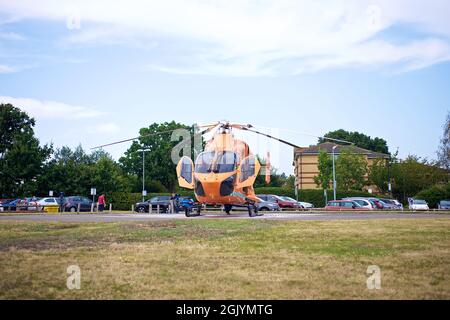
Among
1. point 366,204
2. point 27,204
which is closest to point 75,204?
point 27,204

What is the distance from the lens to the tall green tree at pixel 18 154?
61.3 meters

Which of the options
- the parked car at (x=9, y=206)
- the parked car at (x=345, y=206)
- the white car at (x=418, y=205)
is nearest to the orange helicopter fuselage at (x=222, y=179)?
the parked car at (x=345, y=206)

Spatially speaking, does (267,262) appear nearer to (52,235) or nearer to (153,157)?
(52,235)

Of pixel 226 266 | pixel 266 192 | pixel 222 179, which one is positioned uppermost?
pixel 266 192

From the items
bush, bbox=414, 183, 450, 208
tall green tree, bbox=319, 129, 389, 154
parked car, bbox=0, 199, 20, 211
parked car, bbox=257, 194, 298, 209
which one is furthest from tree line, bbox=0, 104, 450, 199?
tall green tree, bbox=319, 129, 389, 154

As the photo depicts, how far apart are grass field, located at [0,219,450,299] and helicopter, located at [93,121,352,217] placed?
1381 centimetres

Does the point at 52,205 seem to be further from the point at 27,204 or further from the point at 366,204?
the point at 366,204

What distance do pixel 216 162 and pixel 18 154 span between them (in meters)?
40.2

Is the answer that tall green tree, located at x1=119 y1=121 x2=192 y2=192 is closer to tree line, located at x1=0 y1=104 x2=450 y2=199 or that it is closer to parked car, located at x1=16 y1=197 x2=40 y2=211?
tree line, located at x1=0 y1=104 x2=450 y2=199

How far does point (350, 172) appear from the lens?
79062 mm

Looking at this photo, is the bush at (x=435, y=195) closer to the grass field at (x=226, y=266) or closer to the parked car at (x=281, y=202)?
the parked car at (x=281, y=202)

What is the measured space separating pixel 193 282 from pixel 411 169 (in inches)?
2871

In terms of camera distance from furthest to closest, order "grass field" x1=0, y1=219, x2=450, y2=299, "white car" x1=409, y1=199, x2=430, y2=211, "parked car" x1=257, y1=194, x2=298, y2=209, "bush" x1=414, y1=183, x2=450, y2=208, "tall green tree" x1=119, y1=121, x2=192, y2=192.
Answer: "tall green tree" x1=119, y1=121, x2=192, y2=192, "bush" x1=414, y1=183, x2=450, y2=208, "white car" x1=409, y1=199, x2=430, y2=211, "parked car" x1=257, y1=194, x2=298, y2=209, "grass field" x1=0, y1=219, x2=450, y2=299

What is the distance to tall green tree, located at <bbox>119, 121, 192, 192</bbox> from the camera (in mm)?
90000
